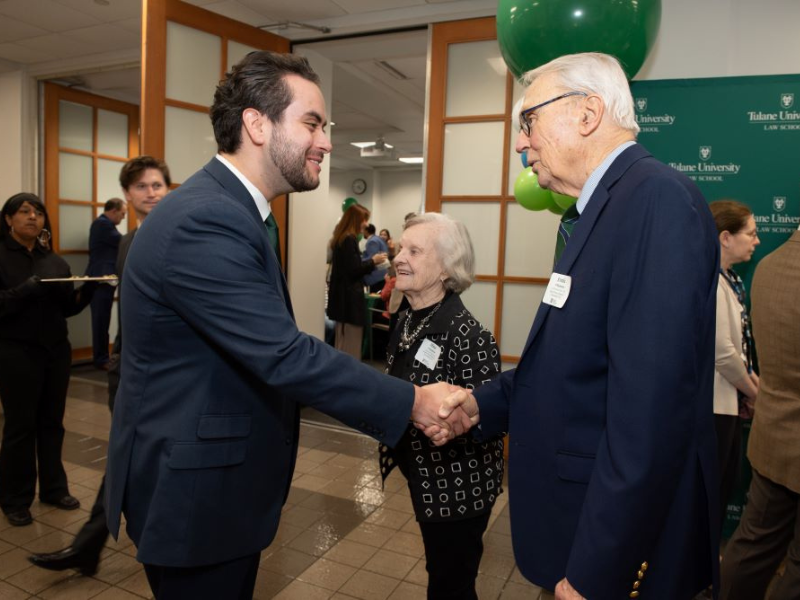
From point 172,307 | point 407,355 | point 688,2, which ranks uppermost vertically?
point 688,2

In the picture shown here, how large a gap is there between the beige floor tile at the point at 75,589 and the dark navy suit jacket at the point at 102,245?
4.42 metres

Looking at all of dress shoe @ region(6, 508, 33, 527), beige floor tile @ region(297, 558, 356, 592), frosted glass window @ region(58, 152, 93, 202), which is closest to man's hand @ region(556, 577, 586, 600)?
beige floor tile @ region(297, 558, 356, 592)

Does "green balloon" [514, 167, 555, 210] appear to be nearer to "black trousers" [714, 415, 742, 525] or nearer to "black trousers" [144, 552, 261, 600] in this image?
"black trousers" [714, 415, 742, 525]

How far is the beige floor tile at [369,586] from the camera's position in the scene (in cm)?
245

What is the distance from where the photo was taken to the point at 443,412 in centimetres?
151

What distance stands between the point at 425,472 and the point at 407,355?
38 centimetres

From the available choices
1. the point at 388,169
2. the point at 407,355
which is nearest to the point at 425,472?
the point at 407,355

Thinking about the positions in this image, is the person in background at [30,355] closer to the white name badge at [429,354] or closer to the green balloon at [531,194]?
the white name badge at [429,354]

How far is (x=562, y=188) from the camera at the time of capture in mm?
1232

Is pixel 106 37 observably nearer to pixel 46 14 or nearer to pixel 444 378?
pixel 46 14

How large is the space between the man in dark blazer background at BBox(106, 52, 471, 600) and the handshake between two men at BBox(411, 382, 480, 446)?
12cm

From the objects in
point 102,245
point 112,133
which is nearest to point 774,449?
point 102,245

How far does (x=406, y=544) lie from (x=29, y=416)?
206 cm

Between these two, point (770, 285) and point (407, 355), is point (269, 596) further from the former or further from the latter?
point (770, 285)
